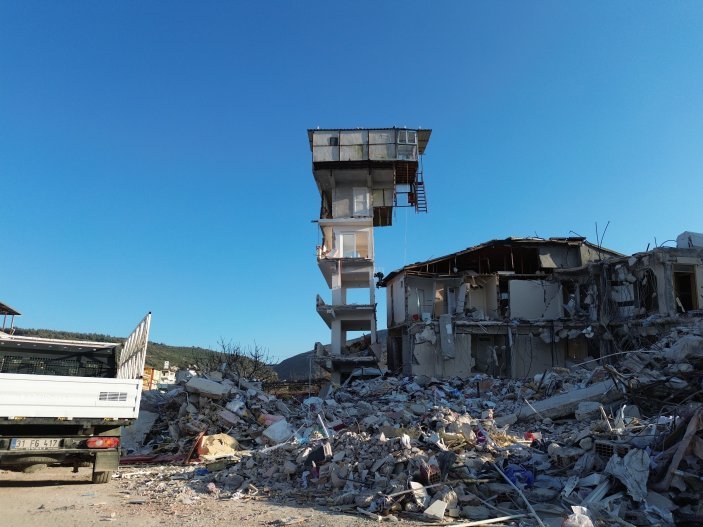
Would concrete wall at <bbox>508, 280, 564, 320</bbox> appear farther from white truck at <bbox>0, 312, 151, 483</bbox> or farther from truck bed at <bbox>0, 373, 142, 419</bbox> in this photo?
truck bed at <bbox>0, 373, 142, 419</bbox>

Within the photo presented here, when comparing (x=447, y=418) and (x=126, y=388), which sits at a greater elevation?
(x=126, y=388)

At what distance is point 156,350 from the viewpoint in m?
52.6

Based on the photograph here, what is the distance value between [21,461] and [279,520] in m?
4.03

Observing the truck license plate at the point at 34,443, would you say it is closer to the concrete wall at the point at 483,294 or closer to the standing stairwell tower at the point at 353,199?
the concrete wall at the point at 483,294

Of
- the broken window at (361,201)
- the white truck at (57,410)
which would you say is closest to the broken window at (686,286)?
the broken window at (361,201)

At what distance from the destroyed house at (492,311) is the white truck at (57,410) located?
19.0 meters

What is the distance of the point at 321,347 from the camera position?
112 feet

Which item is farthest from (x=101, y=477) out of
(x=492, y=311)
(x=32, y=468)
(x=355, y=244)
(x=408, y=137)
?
(x=408, y=137)

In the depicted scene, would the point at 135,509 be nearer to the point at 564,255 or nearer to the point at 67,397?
the point at 67,397

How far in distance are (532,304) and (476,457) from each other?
2214 cm

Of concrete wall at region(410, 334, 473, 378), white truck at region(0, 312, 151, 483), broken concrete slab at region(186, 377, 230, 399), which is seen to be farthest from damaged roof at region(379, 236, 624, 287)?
white truck at region(0, 312, 151, 483)

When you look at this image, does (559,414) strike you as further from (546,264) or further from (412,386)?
(546,264)

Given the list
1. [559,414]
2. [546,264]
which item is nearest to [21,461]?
[559,414]

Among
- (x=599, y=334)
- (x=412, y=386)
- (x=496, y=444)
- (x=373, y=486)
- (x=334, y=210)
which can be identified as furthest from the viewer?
(x=334, y=210)
